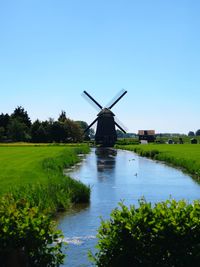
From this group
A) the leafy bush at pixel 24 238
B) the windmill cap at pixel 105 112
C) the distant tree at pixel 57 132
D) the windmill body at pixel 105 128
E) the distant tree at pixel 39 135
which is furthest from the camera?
the distant tree at pixel 57 132

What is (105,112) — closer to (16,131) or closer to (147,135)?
(16,131)

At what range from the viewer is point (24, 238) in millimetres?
7723

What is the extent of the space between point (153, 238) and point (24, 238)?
2396 mm

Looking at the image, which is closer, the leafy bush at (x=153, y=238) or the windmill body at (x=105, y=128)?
the leafy bush at (x=153, y=238)

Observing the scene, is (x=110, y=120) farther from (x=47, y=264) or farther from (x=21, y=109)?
(x=47, y=264)

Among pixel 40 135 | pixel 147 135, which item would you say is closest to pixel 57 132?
pixel 40 135

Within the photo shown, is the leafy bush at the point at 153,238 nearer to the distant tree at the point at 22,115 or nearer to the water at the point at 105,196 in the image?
the water at the point at 105,196

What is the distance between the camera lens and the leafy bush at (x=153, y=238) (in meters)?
7.63

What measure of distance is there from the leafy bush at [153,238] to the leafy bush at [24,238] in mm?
1142

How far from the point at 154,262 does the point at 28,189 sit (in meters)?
13.5

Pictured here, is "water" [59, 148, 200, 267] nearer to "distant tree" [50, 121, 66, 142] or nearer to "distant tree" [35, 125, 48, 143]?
"distant tree" [35, 125, 48, 143]

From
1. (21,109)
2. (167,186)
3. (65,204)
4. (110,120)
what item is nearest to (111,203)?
(65,204)

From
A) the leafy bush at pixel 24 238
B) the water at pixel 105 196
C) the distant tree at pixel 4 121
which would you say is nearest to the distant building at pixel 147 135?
the distant tree at pixel 4 121

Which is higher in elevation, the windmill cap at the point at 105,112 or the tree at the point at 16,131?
the windmill cap at the point at 105,112
